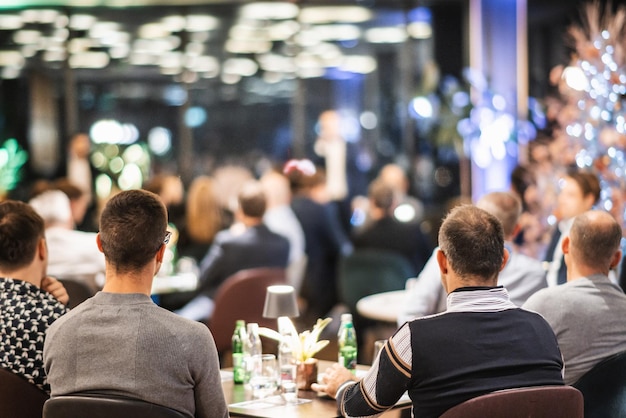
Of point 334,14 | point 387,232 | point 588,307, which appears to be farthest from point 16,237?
point 334,14

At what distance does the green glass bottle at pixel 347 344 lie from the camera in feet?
12.7

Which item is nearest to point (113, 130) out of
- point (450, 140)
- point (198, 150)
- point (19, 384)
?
point (198, 150)

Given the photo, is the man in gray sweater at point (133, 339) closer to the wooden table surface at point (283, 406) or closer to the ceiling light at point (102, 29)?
the wooden table surface at point (283, 406)

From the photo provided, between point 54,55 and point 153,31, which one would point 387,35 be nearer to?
point 153,31

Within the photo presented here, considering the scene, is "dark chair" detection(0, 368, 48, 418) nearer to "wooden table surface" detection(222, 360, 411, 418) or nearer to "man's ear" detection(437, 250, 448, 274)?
"wooden table surface" detection(222, 360, 411, 418)

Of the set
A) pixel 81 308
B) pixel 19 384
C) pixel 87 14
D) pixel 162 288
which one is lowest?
pixel 162 288

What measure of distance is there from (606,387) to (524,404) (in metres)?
0.83

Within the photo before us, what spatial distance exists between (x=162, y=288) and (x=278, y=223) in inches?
65.9

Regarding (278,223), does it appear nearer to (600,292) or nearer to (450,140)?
(450,140)

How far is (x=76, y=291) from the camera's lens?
5195 millimetres

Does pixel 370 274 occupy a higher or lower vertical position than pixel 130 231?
lower

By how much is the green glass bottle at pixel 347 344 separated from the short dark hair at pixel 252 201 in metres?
2.87

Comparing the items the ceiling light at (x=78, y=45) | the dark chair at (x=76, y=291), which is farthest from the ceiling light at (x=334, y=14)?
the dark chair at (x=76, y=291)

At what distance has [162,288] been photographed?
676 centimetres
